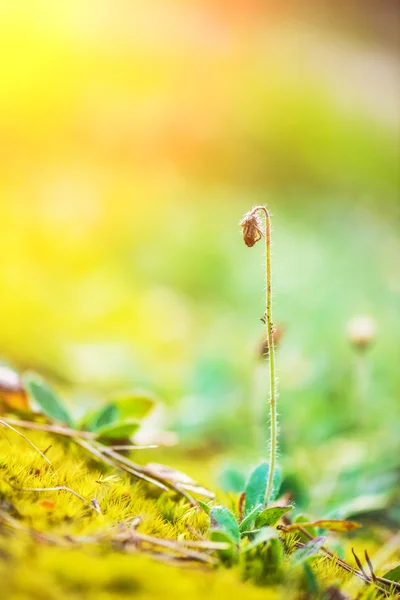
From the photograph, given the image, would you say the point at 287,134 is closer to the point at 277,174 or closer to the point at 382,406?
the point at 277,174

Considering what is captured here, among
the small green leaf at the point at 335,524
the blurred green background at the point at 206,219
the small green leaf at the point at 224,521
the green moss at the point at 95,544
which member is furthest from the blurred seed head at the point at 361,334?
the small green leaf at the point at 224,521

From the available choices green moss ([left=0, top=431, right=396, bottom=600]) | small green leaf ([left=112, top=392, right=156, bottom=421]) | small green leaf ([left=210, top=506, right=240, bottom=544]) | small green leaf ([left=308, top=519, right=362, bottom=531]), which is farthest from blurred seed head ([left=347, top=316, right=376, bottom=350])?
small green leaf ([left=210, top=506, right=240, bottom=544])

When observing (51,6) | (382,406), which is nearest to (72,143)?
(51,6)

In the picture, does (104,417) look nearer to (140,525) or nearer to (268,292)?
(140,525)

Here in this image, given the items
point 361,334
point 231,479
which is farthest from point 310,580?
point 361,334

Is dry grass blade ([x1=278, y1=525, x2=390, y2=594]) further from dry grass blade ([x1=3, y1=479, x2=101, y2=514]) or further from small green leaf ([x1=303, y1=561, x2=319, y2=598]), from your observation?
dry grass blade ([x1=3, y1=479, x2=101, y2=514])

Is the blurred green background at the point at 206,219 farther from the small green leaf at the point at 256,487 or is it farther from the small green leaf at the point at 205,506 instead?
the small green leaf at the point at 205,506

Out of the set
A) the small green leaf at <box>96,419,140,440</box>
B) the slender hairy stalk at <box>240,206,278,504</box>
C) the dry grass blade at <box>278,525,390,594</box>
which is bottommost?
the dry grass blade at <box>278,525,390,594</box>
